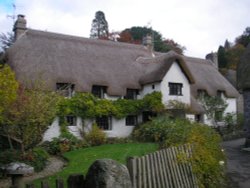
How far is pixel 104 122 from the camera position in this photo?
84.7 feet

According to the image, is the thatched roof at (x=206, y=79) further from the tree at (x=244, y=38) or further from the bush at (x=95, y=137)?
the tree at (x=244, y=38)

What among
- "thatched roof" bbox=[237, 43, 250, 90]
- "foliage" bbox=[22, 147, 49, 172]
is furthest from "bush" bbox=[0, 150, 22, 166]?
"thatched roof" bbox=[237, 43, 250, 90]

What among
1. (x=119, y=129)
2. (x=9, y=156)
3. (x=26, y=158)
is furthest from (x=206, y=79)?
(x=9, y=156)

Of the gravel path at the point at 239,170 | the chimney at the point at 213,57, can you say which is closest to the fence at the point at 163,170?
the gravel path at the point at 239,170

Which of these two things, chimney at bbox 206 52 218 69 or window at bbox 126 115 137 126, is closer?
window at bbox 126 115 137 126

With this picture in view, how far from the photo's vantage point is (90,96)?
2442cm

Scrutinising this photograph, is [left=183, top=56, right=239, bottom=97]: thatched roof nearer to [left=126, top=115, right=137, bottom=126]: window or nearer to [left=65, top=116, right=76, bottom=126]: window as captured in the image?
[left=126, top=115, right=137, bottom=126]: window

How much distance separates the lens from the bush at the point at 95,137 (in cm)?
2370

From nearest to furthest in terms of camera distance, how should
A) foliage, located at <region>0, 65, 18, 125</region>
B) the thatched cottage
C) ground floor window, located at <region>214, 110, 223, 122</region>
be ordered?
foliage, located at <region>0, 65, 18, 125</region> < the thatched cottage < ground floor window, located at <region>214, 110, 223, 122</region>

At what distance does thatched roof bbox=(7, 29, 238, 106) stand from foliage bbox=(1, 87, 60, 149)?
20.2 ft

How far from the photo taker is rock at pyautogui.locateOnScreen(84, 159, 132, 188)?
5.14 meters

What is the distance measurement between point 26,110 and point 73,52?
1284 centimetres

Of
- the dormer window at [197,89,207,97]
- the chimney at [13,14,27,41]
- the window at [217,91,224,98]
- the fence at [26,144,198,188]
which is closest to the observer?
the fence at [26,144,198,188]

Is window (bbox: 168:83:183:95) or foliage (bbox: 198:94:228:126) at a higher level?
window (bbox: 168:83:183:95)
